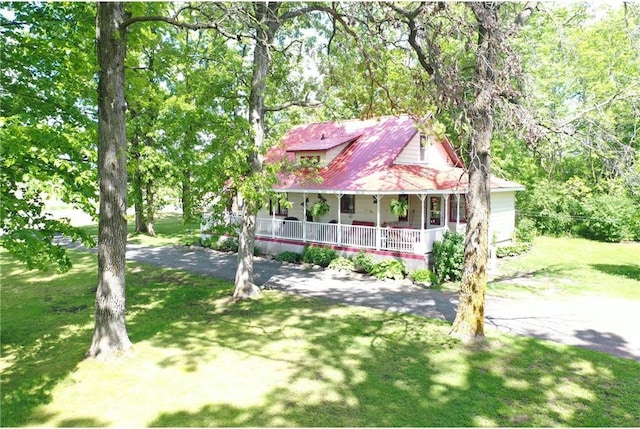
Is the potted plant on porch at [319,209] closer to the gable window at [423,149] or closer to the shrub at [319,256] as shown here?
the shrub at [319,256]

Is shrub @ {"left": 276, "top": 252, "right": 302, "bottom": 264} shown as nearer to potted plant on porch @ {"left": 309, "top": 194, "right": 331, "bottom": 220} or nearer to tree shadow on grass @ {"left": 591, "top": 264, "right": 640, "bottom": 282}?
potted plant on porch @ {"left": 309, "top": 194, "right": 331, "bottom": 220}

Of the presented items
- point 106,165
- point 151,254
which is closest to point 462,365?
point 106,165

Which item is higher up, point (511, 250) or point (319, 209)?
point (319, 209)

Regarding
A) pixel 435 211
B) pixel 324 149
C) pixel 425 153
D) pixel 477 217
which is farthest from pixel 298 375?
pixel 425 153

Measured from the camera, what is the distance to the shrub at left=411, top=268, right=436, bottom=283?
48.9 ft

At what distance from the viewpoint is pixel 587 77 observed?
89.0ft

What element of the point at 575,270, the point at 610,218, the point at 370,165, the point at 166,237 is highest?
the point at 370,165

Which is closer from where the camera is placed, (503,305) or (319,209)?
(503,305)

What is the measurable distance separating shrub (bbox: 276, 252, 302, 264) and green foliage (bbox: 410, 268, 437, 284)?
5460 mm

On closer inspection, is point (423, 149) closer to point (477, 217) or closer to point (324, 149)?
point (324, 149)

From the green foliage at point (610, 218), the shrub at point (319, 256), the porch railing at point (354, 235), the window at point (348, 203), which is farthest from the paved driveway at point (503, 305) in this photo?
the green foliage at point (610, 218)

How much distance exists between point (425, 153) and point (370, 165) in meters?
3.50

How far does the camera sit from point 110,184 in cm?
819

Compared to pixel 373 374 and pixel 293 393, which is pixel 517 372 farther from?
pixel 293 393
